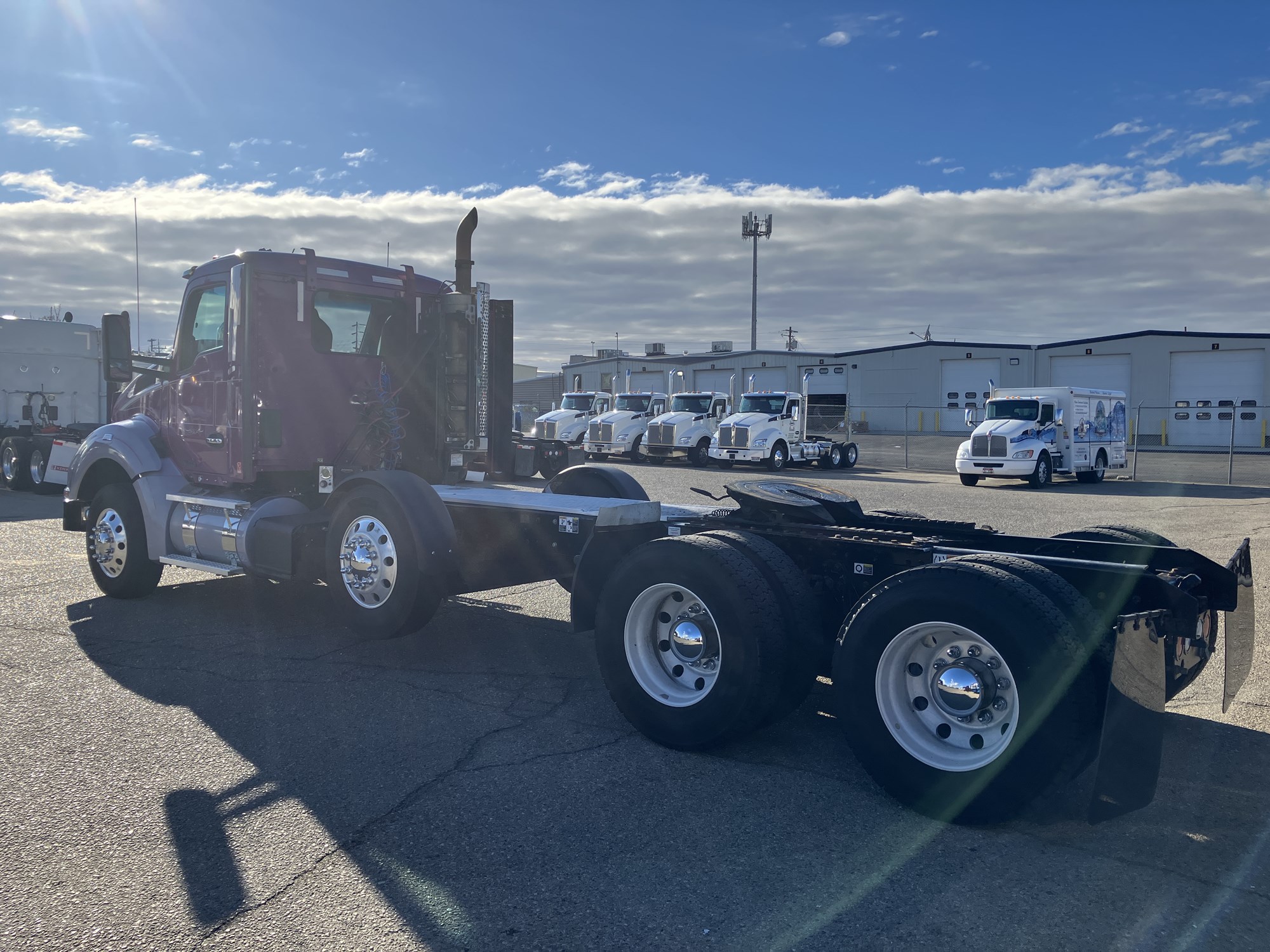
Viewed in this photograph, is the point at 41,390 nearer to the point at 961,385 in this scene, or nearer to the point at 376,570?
the point at 376,570

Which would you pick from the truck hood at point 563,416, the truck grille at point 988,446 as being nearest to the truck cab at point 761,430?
the truck hood at point 563,416

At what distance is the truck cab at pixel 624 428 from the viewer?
3238cm

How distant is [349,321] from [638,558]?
160 inches

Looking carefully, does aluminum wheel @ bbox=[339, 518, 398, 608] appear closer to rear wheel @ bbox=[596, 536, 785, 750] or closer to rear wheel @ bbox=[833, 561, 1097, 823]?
rear wheel @ bbox=[596, 536, 785, 750]

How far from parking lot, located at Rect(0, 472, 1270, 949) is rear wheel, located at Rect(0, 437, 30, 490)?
13.9 m

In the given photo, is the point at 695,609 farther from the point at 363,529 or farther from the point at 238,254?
the point at 238,254

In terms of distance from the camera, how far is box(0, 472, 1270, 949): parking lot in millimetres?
3129

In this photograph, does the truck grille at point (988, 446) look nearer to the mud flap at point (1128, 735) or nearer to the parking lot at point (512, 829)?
the parking lot at point (512, 829)

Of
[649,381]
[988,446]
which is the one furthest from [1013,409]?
[649,381]

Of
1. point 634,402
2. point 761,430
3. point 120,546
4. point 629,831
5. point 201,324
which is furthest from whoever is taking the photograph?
point 634,402

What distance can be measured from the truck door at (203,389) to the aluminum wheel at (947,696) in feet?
17.6

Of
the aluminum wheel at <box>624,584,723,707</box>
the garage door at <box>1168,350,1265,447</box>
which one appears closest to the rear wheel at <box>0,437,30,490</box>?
the aluminum wheel at <box>624,584,723,707</box>

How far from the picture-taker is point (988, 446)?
23766mm

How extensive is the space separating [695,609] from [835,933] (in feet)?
6.30
